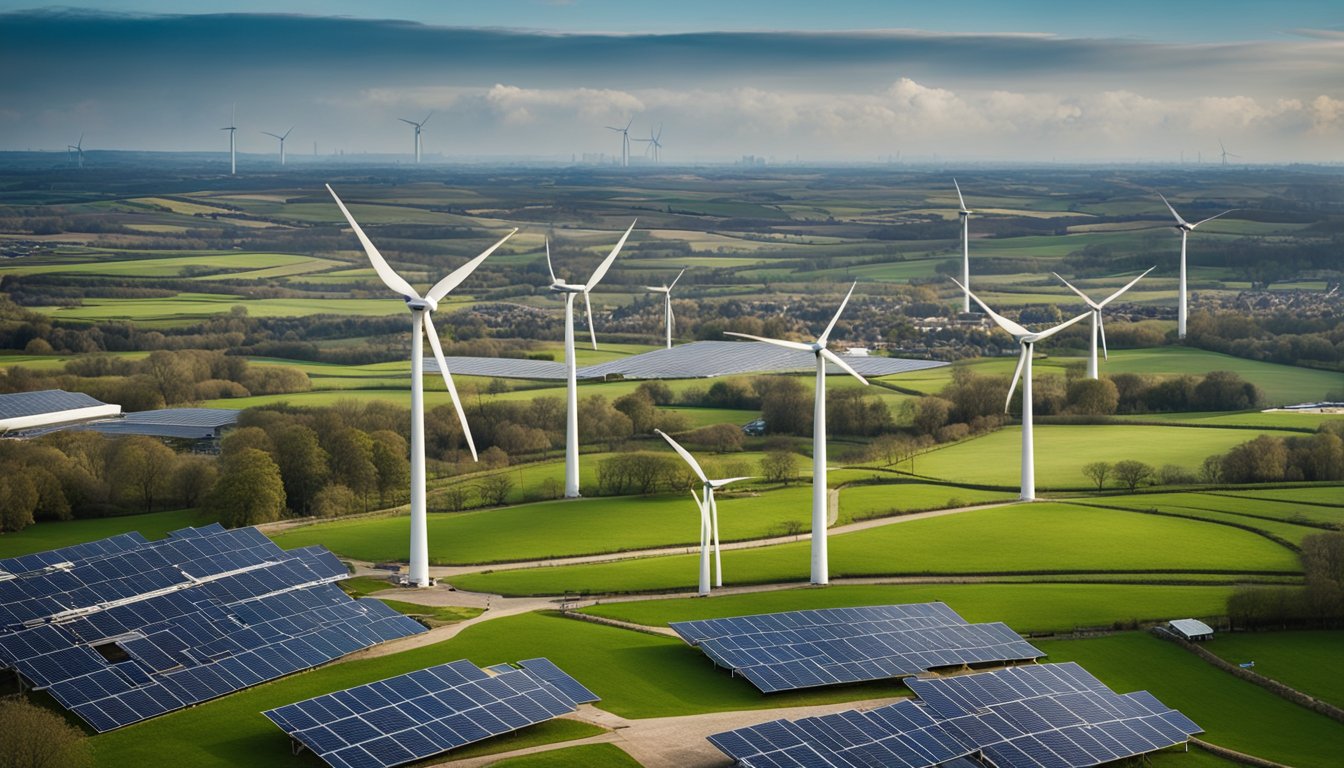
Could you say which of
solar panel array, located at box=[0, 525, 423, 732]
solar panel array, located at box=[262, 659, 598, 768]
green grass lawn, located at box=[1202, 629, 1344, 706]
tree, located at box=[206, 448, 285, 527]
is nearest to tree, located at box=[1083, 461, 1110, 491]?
green grass lawn, located at box=[1202, 629, 1344, 706]

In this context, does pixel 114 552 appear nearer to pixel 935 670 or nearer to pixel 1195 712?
pixel 935 670

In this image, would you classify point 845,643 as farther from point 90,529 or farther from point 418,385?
point 90,529

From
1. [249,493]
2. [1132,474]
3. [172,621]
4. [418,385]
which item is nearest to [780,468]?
[1132,474]

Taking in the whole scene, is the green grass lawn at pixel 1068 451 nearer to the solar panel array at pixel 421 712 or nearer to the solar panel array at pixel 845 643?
the solar panel array at pixel 845 643

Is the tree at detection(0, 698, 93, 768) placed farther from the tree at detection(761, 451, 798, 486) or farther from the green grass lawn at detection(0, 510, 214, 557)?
the tree at detection(761, 451, 798, 486)

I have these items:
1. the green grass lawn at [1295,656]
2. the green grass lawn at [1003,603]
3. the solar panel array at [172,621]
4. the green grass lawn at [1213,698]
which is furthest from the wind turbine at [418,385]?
the green grass lawn at [1295,656]

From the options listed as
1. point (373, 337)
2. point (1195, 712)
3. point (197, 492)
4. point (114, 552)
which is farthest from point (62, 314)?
point (1195, 712)

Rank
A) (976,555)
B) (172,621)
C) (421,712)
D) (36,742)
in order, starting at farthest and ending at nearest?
(976,555) → (172,621) → (421,712) → (36,742)
